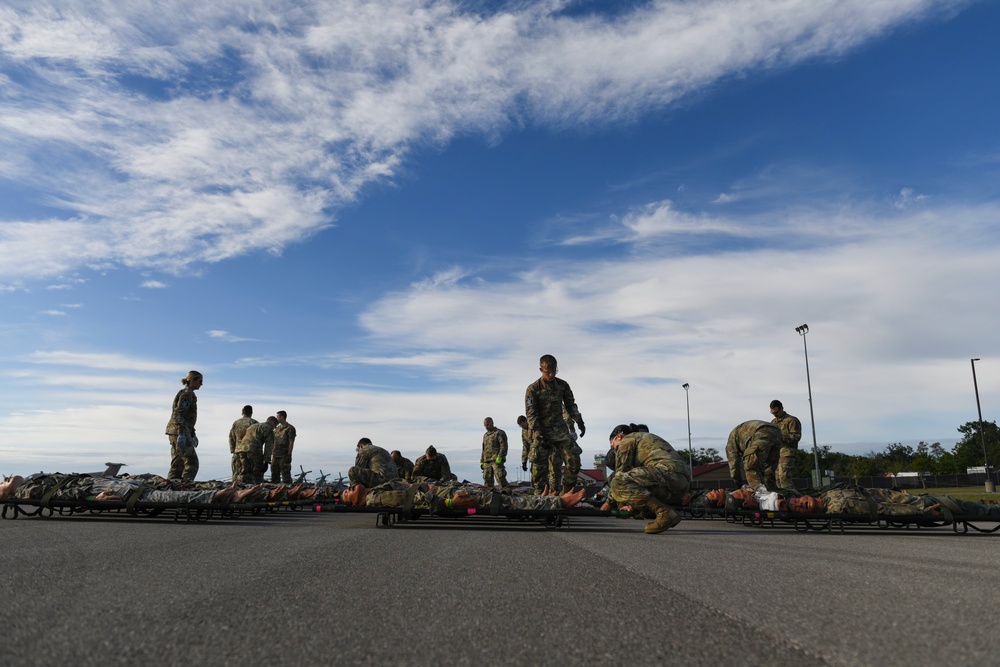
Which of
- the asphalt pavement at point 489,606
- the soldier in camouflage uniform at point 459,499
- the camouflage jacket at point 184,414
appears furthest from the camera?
the camouflage jacket at point 184,414

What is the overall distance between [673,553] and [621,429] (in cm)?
395

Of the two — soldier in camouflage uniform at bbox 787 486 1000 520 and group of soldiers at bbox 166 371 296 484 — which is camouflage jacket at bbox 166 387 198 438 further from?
soldier in camouflage uniform at bbox 787 486 1000 520

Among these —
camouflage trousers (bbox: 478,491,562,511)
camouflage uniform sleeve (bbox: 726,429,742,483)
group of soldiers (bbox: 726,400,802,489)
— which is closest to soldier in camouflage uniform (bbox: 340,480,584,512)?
camouflage trousers (bbox: 478,491,562,511)

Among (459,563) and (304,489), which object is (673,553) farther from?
(304,489)

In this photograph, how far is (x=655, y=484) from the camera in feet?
26.5

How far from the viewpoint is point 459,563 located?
4691 millimetres

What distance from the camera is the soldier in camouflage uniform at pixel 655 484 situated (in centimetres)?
778

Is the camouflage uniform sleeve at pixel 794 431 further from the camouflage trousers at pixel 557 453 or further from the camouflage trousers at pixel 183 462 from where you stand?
the camouflage trousers at pixel 183 462

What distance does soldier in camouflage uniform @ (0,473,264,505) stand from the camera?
29.9 feet

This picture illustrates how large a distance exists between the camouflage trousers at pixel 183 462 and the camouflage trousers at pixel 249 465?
7.25ft

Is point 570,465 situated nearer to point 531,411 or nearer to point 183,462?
point 531,411

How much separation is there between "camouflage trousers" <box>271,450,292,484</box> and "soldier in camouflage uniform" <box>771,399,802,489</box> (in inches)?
479

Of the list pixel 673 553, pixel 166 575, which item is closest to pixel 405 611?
pixel 166 575

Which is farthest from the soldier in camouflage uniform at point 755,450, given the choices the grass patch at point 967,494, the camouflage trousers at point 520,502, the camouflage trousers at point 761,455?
the camouflage trousers at point 520,502
